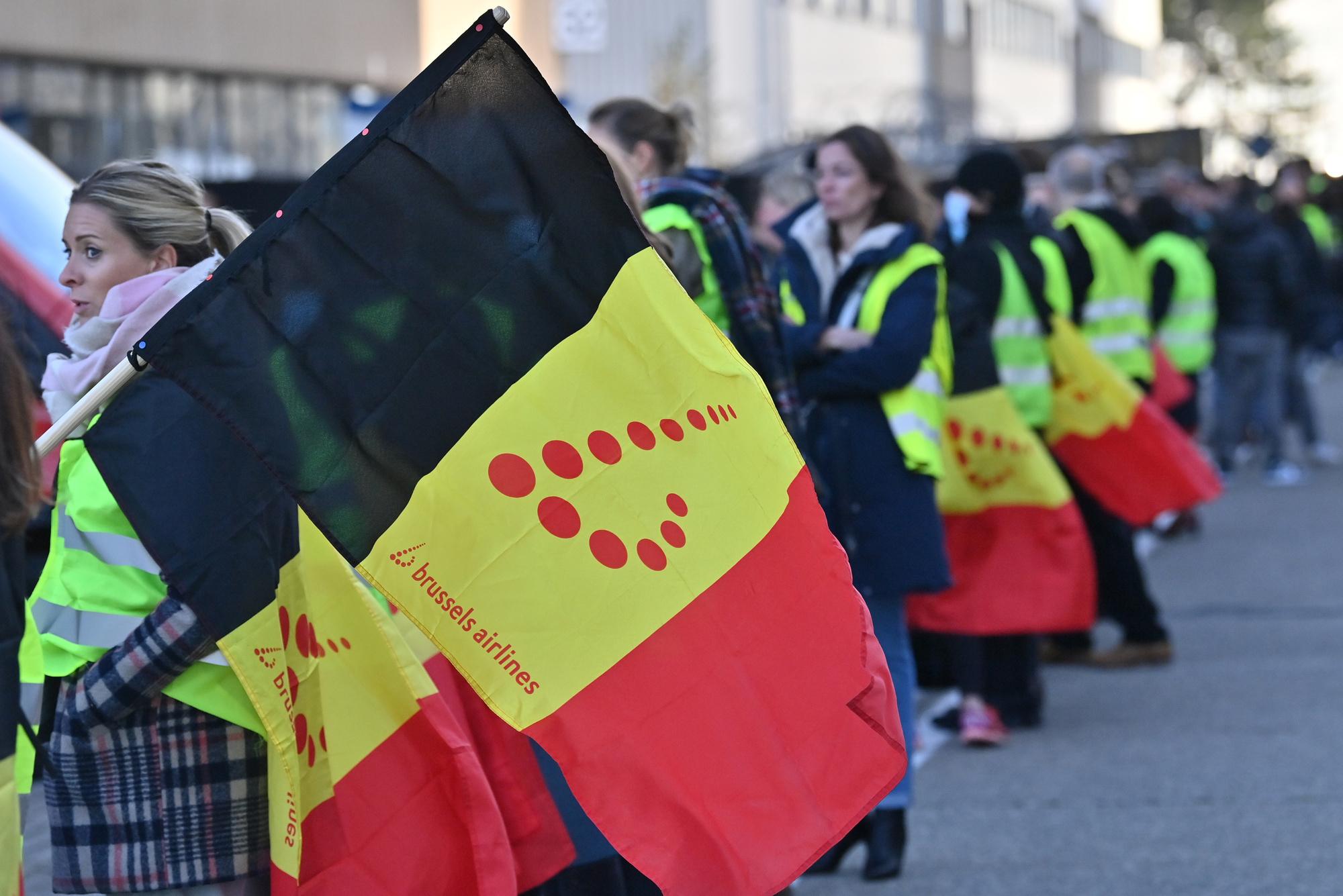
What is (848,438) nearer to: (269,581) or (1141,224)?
(269,581)

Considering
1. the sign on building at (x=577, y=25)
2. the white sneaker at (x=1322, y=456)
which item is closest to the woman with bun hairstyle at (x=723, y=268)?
the white sneaker at (x=1322, y=456)

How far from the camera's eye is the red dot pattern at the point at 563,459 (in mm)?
2922

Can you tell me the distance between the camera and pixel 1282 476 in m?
14.8

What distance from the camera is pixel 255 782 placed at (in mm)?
3361

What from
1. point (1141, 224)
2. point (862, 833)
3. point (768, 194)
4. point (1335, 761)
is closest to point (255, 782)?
point (862, 833)

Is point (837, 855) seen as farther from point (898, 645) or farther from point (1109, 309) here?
point (1109, 309)

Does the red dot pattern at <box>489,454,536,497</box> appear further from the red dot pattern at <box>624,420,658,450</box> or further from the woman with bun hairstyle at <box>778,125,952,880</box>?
the woman with bun hairstyle at <box>778,125,952,880</box>

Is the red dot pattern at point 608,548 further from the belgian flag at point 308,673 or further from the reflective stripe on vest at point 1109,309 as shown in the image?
the reflective stripe on vest at point 1109,309

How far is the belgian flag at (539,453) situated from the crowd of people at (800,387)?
31cm

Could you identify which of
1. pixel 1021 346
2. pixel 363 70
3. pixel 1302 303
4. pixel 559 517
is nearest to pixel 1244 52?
pixel 363 70

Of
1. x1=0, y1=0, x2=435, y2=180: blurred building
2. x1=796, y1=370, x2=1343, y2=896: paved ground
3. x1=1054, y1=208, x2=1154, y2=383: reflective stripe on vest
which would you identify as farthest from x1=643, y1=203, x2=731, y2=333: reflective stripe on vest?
x1=0, y1=0, x2=435, y2=180: blurred building

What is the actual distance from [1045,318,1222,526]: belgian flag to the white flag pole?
5.46 metres

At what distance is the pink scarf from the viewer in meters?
3.26

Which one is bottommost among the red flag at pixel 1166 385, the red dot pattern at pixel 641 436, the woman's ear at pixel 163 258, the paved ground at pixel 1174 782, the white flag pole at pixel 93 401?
the paved ground at pixel 1174 782
